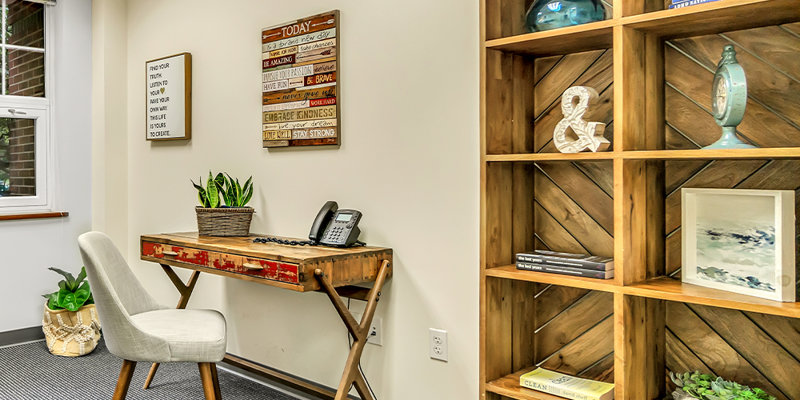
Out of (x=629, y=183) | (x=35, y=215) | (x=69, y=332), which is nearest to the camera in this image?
(x=629, y=183)

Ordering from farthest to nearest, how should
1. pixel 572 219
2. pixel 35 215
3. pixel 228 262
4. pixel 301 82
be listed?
1. pixel 35 215
2. pixel 301 82
3. pixel 228 262
4. pixel 572 219

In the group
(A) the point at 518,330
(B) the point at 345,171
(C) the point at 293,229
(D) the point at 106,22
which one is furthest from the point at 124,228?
(A) the point at 518,330

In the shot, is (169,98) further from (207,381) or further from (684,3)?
(684,3)

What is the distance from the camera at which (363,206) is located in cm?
268

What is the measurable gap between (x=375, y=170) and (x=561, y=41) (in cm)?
101

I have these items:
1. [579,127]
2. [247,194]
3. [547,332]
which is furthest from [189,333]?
[579,127]

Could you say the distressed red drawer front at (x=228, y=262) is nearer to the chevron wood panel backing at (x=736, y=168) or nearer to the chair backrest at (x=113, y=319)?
the chair backrest at (x=113, y=319)

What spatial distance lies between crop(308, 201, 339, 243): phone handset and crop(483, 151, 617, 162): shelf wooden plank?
0.89 metres

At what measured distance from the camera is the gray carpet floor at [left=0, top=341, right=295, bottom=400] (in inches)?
115

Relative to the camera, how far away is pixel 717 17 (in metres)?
1.61

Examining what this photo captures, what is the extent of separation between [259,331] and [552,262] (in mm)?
1818

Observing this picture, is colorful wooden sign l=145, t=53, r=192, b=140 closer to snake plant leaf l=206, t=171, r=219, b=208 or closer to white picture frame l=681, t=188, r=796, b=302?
snake plant leaf l=206, t=171, r=219, b=208

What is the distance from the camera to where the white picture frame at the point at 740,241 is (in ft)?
5.09

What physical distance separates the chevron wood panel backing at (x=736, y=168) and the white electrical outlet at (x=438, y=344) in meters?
0.82
